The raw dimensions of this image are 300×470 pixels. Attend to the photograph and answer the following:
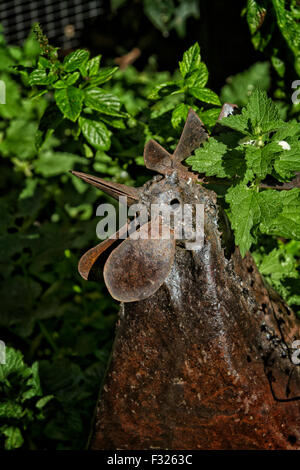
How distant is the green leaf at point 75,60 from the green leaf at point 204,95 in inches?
13.9

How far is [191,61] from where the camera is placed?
5.50ft

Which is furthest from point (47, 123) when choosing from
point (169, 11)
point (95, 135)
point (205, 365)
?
point (169, 11)

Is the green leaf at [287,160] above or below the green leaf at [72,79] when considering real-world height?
below

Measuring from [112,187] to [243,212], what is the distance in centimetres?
35

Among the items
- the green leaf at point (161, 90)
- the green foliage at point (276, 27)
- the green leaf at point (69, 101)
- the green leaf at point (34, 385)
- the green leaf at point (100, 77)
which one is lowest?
the green leaf at point (34, 385)

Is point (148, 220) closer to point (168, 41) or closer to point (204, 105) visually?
point (204, 105)

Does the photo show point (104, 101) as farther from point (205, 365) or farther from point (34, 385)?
point (34, 385)

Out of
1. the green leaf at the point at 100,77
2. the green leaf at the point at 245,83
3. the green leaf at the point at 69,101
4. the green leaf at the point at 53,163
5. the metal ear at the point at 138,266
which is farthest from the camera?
the green leaf at the point at 53,163

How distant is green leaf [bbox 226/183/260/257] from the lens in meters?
1.30

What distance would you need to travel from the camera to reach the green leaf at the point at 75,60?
5.22 feet

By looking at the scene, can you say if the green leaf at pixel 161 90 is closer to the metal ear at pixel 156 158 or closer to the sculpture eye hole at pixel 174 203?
A: the metal ear at pixel 156 158

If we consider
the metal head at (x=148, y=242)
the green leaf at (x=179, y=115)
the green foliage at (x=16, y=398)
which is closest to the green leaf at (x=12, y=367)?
the green foliage at (x=16, y=398)

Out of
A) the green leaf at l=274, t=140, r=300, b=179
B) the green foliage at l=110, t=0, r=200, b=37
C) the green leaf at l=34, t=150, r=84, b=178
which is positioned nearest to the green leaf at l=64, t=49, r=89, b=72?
the green leaf at l=274, t=140, r=300, b=179
